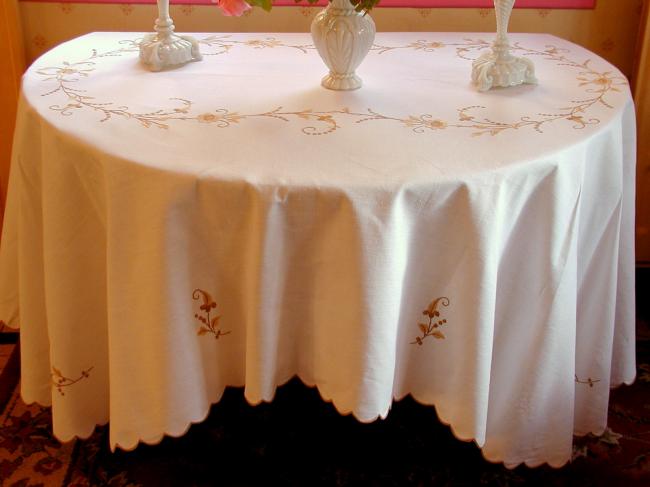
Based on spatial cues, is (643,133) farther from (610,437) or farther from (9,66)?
(9,66)

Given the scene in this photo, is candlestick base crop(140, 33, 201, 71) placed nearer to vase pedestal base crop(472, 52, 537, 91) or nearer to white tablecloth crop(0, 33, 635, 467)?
white tablecloth crop(0, 33, 635, 467)

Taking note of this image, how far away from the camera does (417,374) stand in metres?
1.24

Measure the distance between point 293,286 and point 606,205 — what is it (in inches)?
22.6

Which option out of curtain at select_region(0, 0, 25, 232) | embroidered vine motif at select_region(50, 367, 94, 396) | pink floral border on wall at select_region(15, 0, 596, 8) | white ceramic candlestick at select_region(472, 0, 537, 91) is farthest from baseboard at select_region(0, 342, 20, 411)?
white ceramic candlestick at select_region(472, 0, 537, 91)

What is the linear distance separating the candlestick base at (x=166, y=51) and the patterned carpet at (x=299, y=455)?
0.78 metres

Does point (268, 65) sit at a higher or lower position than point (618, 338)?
higher

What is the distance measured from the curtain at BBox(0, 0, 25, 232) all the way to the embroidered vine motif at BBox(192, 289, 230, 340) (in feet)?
4.17

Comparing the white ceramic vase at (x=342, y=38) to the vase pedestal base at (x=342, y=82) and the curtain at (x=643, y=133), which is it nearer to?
the vase pedestal base at (x=342, y=82)

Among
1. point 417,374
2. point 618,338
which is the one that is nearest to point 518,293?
A: point 417,374

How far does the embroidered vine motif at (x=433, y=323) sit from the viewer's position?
3.79 ft

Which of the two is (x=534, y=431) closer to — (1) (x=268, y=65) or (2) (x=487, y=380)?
(2) (x=487, y=380)

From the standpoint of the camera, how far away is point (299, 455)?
1.59 meters

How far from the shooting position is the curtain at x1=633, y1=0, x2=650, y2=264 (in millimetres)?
2049

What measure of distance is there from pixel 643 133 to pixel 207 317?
60.6 inches
